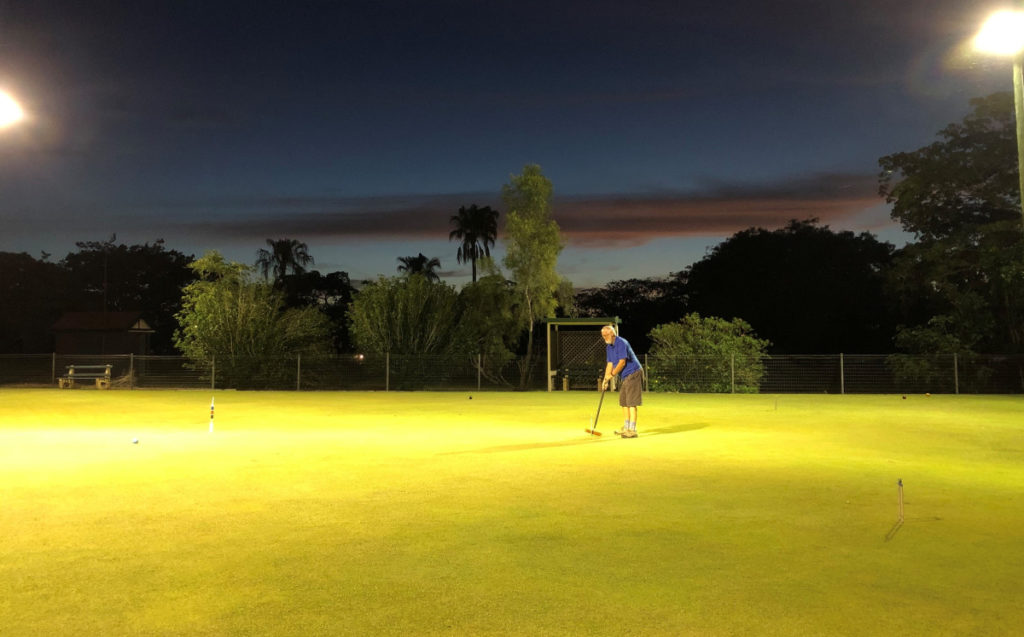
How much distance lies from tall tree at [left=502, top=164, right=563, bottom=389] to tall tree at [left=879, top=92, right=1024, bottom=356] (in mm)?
14458

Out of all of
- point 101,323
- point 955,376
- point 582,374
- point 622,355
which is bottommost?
point 955,376

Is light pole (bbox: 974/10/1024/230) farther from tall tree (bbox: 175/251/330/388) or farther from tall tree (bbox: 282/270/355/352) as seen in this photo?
tall tree (bbox: 282/270/355/352)

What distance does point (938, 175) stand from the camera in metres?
32.9

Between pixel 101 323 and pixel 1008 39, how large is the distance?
149 feet

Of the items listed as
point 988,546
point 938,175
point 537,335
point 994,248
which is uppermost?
point 938,175

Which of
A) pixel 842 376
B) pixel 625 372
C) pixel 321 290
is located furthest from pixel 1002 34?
pixel 321 290

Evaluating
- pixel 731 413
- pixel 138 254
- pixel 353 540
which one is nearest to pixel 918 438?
pixel 731 413

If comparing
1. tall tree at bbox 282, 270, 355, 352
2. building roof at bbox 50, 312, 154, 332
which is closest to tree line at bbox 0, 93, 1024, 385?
building roof at bbox 50, 312, 154, 332

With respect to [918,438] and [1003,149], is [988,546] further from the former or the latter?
[1003,149]

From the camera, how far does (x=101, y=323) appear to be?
44750 millimetres

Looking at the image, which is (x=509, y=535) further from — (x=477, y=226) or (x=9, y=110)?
(x=477, y=226)

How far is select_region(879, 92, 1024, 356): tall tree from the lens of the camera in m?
30.1

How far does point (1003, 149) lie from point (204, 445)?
3246 cm

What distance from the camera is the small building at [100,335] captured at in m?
44.5
